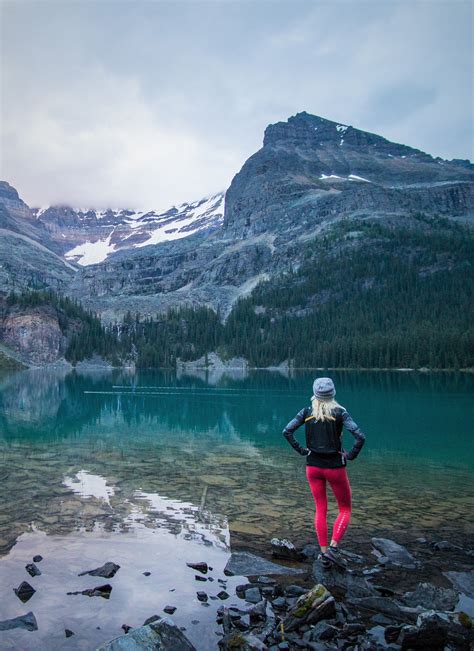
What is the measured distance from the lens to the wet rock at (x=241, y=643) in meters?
7.04

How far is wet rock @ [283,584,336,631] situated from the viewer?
7859mm

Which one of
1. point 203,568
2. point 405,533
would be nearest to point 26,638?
point 203,568

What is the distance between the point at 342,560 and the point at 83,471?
12876 mm

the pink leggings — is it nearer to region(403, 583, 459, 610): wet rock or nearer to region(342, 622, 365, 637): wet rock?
region(403, 583, 459, 610): wet rock

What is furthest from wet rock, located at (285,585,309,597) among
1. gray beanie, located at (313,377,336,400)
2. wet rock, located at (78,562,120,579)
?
gray beanie, located at (313,377,336,400)

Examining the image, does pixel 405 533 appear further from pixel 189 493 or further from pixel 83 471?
pixel 83 471

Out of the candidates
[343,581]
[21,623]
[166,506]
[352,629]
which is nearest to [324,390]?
Result: [343,581]

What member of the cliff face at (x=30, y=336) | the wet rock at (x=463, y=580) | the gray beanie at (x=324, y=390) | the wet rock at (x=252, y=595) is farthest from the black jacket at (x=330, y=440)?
the cliff face at (x=30, y=336)

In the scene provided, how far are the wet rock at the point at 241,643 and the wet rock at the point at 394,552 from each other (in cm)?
480

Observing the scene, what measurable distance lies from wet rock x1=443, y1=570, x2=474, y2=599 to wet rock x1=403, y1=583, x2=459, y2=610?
1.21 feet

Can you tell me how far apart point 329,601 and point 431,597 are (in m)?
2.14

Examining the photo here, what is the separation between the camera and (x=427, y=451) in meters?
28.0

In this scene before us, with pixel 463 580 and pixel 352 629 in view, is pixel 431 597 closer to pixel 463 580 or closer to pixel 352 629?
pixel 463 580

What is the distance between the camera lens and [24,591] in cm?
901
